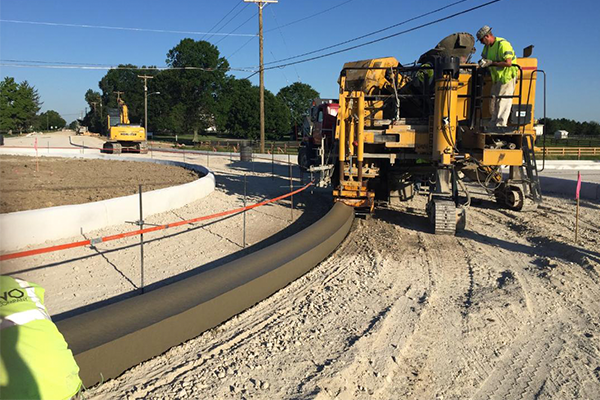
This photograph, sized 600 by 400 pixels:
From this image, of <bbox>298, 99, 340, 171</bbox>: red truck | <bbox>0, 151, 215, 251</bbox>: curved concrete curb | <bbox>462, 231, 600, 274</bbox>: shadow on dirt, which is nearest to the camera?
<bbox>462, 231, 600, 274</bbox>: shadow on dirt

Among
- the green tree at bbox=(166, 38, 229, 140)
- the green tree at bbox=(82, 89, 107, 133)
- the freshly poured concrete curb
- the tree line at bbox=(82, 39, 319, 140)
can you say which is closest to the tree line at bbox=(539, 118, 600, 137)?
the tree line at bbox=(82, 39, 319, 140)

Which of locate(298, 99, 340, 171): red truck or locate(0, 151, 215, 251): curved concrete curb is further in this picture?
locate(298, 99, 340, 171): red truck

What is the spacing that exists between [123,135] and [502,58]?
30599 mm

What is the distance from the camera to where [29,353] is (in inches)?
92.7

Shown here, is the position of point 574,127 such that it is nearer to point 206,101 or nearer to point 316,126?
point 206,101

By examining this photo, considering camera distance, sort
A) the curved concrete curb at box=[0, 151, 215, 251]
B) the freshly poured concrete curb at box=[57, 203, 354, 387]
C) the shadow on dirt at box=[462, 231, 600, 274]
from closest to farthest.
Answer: the freshly poured concrete curb at box=[57, 203, 354, 387] < the shadow on dirt at box=[462, 231, 600, 274] < the curved concrete curb at box=[0, 151, 215, 251]

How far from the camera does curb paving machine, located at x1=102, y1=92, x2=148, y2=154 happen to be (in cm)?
3419

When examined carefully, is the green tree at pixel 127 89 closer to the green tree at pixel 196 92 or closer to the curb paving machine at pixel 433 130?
the green tree at pixel 196 92

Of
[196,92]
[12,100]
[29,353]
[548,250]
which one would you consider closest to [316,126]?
[548,250]

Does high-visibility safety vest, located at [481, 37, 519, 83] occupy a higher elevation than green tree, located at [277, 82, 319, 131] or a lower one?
lower

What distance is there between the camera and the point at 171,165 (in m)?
23.9

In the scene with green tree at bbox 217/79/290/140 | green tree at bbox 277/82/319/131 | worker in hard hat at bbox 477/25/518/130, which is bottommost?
worker in hard hat at bbox 477/25/518/130

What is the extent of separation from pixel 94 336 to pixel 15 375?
1461mm

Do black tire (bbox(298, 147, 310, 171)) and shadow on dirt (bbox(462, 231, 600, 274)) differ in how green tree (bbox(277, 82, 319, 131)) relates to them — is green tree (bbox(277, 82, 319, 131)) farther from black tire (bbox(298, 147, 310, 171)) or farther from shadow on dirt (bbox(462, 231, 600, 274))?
shadow on dirt (bbox(462, 231, 600, 274))
